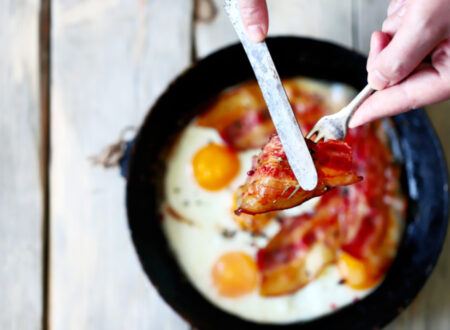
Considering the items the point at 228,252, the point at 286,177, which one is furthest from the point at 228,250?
the point at 286,177

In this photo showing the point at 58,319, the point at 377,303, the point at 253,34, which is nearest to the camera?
the point at 253,34

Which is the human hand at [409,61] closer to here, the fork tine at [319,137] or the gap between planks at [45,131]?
the fork tine at [319,137]

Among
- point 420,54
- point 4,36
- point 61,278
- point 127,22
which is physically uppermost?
point 4,36

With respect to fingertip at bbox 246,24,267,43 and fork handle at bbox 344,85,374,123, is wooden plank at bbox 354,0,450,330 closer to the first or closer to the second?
fork handle at bbox 344,85,374,123

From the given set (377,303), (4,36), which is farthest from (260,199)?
(4,36)

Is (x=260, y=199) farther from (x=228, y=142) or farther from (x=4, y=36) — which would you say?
(x=4, y=36)

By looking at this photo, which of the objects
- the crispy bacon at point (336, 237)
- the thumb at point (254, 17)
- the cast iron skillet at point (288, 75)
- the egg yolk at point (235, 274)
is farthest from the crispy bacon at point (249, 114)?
the thumb at point (254, 17)
